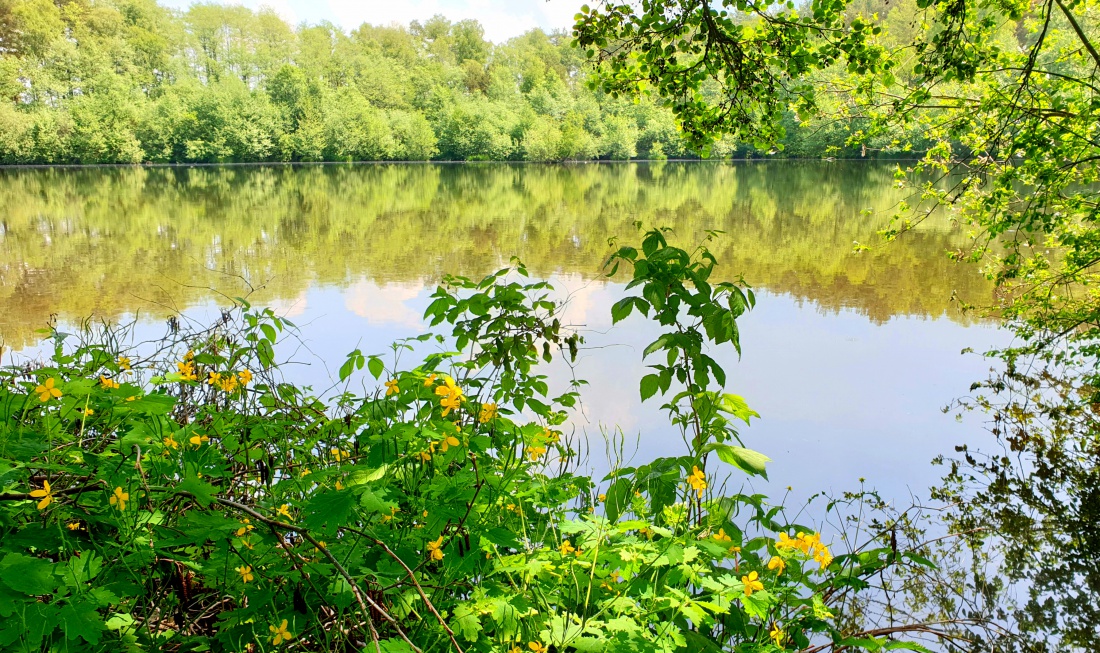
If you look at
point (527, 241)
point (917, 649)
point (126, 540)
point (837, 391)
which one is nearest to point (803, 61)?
point (837, 391)

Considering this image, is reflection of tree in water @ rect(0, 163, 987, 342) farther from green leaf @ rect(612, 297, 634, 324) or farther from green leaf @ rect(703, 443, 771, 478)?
green leaf @ rect(703, 443, 771, 478)

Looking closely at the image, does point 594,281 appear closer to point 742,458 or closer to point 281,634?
point 742,458

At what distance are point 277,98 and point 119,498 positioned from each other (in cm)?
4911

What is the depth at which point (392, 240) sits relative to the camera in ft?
40.1

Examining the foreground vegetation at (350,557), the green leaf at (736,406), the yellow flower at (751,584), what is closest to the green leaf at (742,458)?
the foreground vegetation at (350,557)

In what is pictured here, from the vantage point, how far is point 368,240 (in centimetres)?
1224

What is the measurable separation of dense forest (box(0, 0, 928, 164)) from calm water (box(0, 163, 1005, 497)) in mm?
20101

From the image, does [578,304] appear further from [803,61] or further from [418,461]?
[418,461]

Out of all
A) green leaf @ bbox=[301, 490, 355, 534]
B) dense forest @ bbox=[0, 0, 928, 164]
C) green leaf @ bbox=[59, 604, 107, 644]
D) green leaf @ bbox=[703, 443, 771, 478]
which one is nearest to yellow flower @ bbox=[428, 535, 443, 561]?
green leaf @ bbox=[301, 490, 355, 534]

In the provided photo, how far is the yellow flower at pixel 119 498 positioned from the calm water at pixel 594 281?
72.5 inches

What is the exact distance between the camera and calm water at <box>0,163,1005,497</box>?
4.90m

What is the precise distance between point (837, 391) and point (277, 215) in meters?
13.1

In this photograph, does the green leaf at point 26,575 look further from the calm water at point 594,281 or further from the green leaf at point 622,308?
the calm water at point 594,281

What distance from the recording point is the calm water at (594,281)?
4898mm
